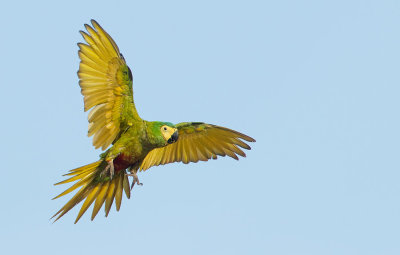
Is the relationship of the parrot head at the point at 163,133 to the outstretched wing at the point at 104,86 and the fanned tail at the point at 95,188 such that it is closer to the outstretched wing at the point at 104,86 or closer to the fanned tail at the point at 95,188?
the outstretched wing at the point at 104,86

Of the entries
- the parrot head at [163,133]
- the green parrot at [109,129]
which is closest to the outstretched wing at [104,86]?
the green parrot at [109,129]

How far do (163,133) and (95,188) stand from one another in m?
1.94

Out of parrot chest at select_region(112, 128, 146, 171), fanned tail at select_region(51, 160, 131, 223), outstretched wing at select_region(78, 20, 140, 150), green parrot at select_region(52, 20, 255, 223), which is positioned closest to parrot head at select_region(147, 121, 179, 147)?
green parrot at select_region(52, 20, 255, 223)

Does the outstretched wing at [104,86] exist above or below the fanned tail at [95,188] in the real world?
above

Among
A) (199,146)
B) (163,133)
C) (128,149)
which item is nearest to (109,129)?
(128,149)

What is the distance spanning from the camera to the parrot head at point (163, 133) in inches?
533

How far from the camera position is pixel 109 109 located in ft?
45.1

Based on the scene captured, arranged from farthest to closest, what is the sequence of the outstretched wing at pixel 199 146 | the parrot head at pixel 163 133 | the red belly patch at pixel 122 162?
the outstretched wing at pixel 199 146 → the red belly patch at pixel 122 162 → the parrot head at pixel 163 133

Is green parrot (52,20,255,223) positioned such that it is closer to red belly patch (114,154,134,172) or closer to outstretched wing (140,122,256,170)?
red belly patch (114,154,134,172)

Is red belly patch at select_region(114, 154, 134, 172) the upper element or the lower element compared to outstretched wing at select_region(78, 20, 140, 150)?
lower

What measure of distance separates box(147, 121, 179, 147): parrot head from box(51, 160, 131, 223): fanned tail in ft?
4.05

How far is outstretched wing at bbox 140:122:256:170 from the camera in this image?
50.1 ft

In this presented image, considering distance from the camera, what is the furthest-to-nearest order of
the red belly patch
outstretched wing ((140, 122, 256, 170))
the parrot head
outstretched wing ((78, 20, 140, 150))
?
outstretched wing ((140, 122, 256, 170))
the red belly patch
the parrot head
outstretched wing ((78, 20, 140, 150))

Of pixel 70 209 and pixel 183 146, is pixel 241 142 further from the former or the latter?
pixel 70 209
